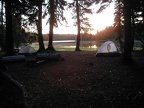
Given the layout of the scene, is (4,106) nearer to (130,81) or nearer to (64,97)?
(64,97)

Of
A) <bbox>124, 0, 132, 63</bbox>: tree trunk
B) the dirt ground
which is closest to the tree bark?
<bbox>124, 0, 132, 63</bbox>: tree trunk

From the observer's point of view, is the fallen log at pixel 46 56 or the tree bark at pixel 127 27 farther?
the fallen log at pixel 46 56

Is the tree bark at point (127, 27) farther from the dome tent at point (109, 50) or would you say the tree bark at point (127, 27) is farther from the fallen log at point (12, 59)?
the fallen log at point (12, 59)

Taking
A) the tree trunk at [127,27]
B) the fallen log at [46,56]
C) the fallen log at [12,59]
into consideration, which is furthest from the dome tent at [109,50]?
the fallen log at [12,59]

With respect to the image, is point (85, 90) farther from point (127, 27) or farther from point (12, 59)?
point (12, 59)

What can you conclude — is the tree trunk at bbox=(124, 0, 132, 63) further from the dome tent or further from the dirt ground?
the dome tent

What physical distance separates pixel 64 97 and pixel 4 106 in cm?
192

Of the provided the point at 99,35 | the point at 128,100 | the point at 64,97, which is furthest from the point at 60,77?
the point at 99,35

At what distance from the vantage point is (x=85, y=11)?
32281 mm

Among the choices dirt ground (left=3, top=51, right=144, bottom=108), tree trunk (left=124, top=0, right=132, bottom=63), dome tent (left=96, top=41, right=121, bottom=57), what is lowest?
dirt ground (left=3, top=51, right=144, bottom=108)

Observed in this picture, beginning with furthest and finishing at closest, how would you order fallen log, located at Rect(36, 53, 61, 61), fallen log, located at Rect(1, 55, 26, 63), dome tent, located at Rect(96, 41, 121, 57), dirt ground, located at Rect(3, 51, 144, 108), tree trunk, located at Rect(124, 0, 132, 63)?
dome tent, located at Rect(96, 41, 121, 57)
fallen log, located at Rect(36, 53, 61, 61)
fallen log, located at Rect(1, 55, 26, 63)
tree trunk, located at Rect(124, 0, 132, 63)
dirt ground, located at Rect(3, 51, 144, 108)

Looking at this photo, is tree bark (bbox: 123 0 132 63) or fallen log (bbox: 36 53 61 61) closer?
tree bark (bbox: 123 0 132 63)

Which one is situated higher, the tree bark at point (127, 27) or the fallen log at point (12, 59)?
the tree bark at point (127, 27)

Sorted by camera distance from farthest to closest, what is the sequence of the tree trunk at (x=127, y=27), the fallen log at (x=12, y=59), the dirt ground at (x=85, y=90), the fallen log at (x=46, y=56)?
1. the fallen log at (x=46, y=56)
2. the fallen log at (x=12, y=59)
3. the tree trunk at (x=127, y=27)
4. the dirt ground at (x=85, y=90)
